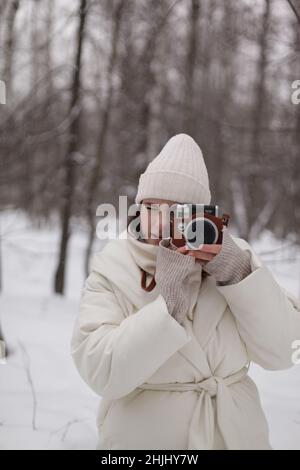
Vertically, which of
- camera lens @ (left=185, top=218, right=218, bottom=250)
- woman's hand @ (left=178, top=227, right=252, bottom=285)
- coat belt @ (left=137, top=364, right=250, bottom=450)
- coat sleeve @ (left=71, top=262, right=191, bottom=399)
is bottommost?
coat belt @ (left=137, top=364, right=250, bottom=450)

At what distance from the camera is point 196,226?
1337 mm

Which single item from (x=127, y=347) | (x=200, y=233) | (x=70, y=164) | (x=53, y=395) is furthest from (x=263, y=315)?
(x=70, y=164)

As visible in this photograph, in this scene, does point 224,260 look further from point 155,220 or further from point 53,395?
point 53,395

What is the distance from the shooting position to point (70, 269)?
12.1 metres

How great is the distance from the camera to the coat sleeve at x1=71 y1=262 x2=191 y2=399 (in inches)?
48.7

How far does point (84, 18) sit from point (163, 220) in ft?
19.1

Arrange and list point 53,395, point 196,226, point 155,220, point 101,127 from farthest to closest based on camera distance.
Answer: point 101,127 < point 53,395 < point 155,220 < point 196,226

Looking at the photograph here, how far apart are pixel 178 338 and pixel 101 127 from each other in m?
6.84

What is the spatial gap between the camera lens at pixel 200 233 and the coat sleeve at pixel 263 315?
0.50 feet

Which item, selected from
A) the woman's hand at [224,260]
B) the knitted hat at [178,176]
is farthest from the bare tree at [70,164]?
the woman's hand at [224,260]

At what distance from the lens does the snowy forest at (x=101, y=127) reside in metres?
2.51

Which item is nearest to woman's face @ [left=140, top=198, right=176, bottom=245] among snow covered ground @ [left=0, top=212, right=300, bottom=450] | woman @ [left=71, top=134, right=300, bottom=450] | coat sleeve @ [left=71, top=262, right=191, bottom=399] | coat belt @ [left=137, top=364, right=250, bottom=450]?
woman @ [left=71, top=134, right=300, bottom=450]

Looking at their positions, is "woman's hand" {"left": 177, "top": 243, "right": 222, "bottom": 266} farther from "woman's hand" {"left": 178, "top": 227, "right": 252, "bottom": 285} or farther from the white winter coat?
the white winter coat

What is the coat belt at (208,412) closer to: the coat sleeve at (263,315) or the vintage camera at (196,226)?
the coat sleeve at (263,315)
